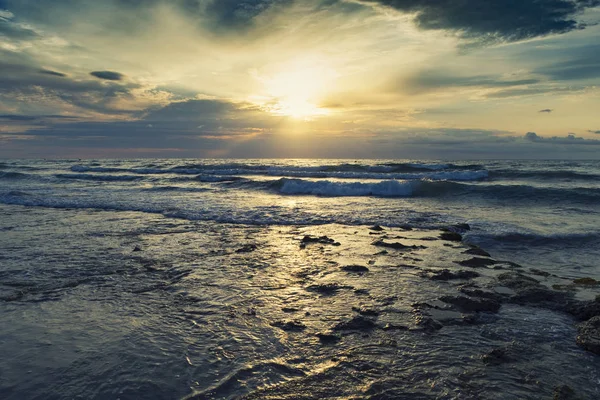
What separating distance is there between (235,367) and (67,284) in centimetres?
390

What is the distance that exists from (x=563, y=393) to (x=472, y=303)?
2.03 m

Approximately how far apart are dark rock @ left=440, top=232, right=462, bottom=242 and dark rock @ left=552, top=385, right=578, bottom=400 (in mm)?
6554

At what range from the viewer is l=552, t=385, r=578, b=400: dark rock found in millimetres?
3115

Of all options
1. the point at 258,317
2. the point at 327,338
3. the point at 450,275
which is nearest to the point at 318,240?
the point at 450,275

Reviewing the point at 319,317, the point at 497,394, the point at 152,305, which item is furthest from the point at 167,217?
the point at 497,394

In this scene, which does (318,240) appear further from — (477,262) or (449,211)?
(449,211)

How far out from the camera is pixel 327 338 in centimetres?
418

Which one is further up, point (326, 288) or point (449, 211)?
point (449, 211)

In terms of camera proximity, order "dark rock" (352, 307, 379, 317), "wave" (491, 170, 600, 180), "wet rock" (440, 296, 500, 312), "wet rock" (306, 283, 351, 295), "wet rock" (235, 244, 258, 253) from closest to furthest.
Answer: "dark rock" (352, 307, 379, 317)
"wet rock" (440, 296, 500, 312)
"wet rock" (306, 283, 351, 295)
"wet rock" (235, 244, 258, 253)
"wave" (491, 170, 600, 180)

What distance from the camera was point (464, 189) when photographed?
2248 centimetres

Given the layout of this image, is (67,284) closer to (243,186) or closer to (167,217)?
(167,217)

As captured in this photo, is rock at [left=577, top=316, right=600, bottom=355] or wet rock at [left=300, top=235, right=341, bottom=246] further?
wet rock at [left=300, top=235, right=341, bottom=246]

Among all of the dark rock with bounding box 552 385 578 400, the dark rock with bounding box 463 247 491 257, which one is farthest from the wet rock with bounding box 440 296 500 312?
the dark rock with bounding box 463 247 491 257

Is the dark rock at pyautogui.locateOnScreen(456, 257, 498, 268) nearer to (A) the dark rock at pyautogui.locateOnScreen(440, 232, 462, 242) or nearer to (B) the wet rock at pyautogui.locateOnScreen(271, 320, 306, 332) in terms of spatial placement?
(A) the dark rock at pyautogui.locateOnScreen(440, 232, 462, 242)
